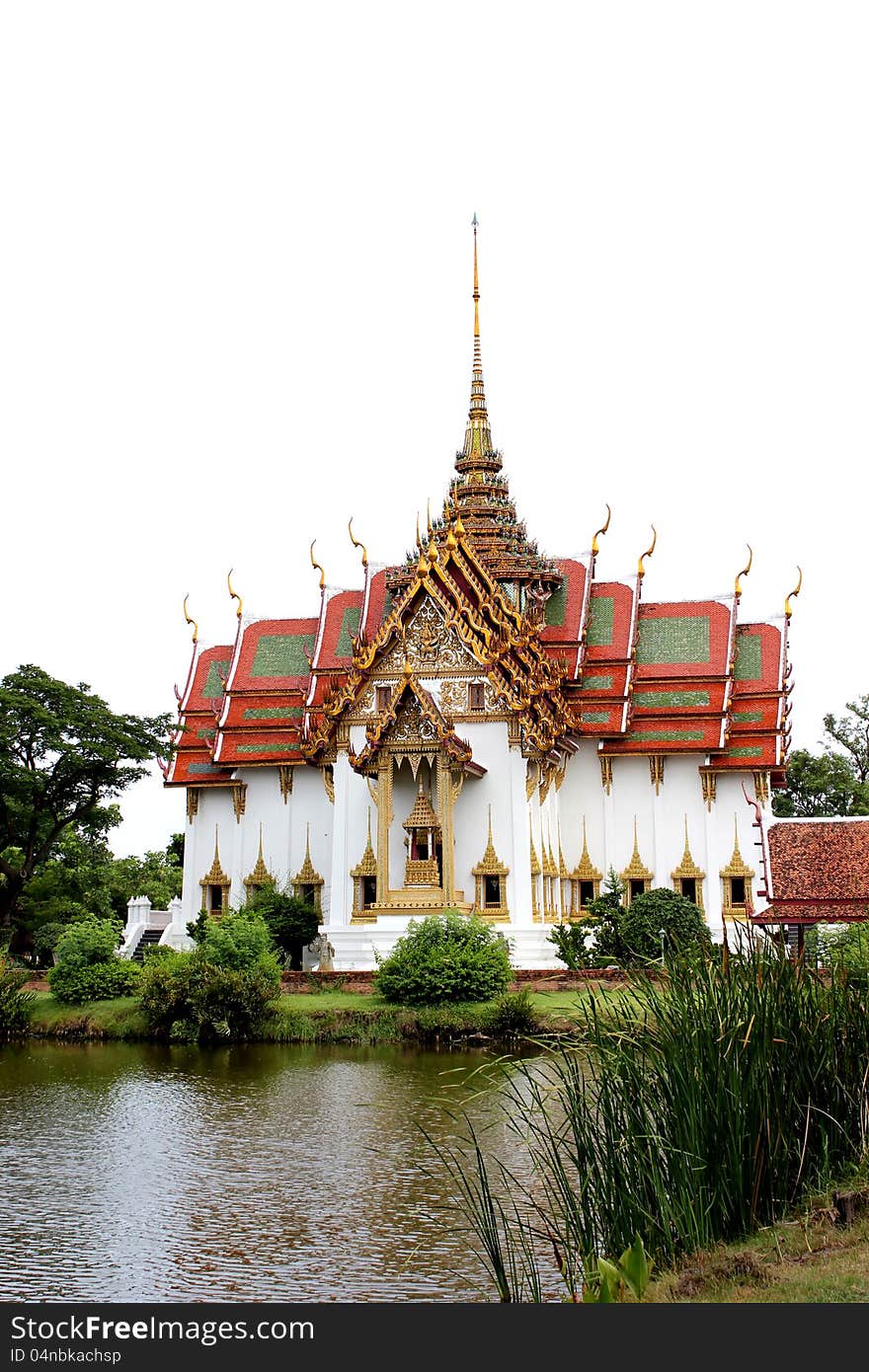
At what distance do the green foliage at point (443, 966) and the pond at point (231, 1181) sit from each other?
2.48m

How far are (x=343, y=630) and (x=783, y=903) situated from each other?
1283cm

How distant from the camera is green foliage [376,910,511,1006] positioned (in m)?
20.8

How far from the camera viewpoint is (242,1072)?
1711 cm

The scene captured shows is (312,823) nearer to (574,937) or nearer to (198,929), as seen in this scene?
(198,929)

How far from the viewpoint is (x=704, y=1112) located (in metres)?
7.40

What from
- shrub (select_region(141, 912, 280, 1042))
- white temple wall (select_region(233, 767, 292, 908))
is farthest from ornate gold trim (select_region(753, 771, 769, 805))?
shrub (select_region(141, 912, 280, 1042))

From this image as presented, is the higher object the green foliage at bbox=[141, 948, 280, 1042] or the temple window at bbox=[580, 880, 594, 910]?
the temple window at bbox=[580, 880, 594, 910]

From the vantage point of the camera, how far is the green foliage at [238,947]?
21.1 metres

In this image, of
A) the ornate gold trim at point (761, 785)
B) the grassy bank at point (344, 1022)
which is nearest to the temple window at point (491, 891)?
the grassy bank at point (344, 1022)

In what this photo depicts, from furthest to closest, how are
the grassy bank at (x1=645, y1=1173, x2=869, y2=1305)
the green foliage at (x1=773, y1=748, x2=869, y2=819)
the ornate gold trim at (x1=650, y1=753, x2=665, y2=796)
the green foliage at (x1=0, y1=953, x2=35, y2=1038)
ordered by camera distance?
the green foliage at (x1=773, y1=748, x2=869, y2=819), the ornate gold trim at (x1=650, y1=753, x2=665, y2=796), the green foliage at (x1=0, y1=953, x2=35, y2=1038), the grassy bank at (x1=645, y1=1173, x2=869, y2=1305)

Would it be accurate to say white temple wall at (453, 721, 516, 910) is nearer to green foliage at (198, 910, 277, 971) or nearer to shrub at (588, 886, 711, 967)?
shrub at (588, 886, 711, 967)

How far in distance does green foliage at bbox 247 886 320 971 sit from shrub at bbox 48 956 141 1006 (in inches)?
172

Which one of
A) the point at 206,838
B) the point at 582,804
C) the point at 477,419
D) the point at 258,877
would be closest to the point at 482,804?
the point at 582,804

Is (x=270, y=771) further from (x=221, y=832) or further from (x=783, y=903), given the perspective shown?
(x=783, y=903)
